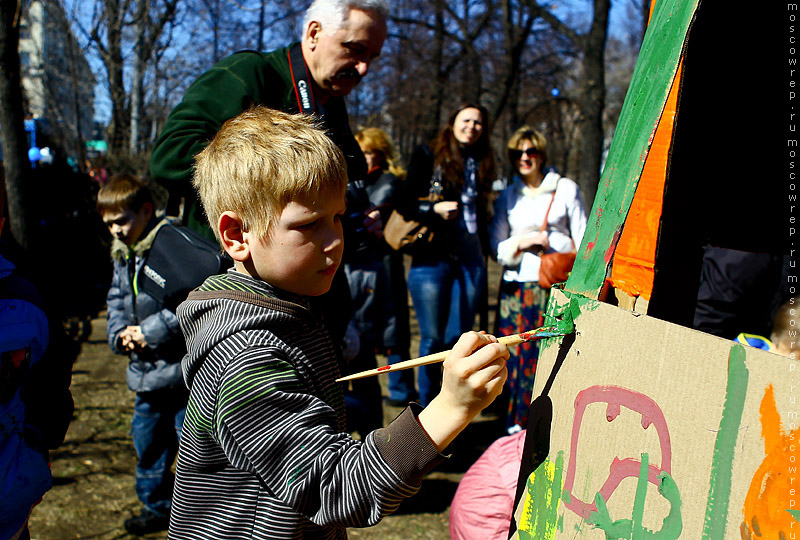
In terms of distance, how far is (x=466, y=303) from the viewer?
3.92m

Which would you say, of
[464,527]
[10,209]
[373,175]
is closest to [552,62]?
[373,175]

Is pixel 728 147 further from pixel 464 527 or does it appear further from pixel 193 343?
pixel 193 343

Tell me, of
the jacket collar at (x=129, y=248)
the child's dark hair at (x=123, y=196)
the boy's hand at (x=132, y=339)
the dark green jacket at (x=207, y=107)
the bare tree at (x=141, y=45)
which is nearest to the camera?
the dark green jacket at (x=207, y=107)

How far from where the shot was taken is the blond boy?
0.96 meters

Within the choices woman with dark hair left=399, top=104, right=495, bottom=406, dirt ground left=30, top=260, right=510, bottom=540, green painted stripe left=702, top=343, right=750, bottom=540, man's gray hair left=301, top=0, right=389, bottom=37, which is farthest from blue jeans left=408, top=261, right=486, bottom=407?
green painted stripe left=702, top=343, right=750, bottom=540

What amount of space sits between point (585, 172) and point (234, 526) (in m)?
6.63

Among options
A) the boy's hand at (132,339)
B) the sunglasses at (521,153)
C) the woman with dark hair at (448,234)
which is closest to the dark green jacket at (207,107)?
the boy's hand at (132,339)

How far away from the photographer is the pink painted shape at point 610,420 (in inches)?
35.6

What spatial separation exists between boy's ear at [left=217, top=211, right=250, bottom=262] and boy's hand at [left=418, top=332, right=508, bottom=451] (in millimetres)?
479

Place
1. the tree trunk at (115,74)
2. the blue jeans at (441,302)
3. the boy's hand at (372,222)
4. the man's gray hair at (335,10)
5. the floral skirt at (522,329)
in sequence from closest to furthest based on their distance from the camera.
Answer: the man's gray hair at (335,10) < the boy's hand at (372,222) < the floral skirt at (522,329) < the blue jeans at (441,302) < the tree trunk at (115,74)

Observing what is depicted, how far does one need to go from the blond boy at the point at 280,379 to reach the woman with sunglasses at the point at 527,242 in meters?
2.45

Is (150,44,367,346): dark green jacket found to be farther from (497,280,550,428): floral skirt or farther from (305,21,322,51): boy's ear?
(497,280,550,428): floral skirt

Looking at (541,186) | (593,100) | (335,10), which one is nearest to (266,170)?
(335,10)

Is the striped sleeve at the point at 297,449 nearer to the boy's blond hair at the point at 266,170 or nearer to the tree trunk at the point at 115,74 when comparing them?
the boy's blond hair at the point at 266,170
